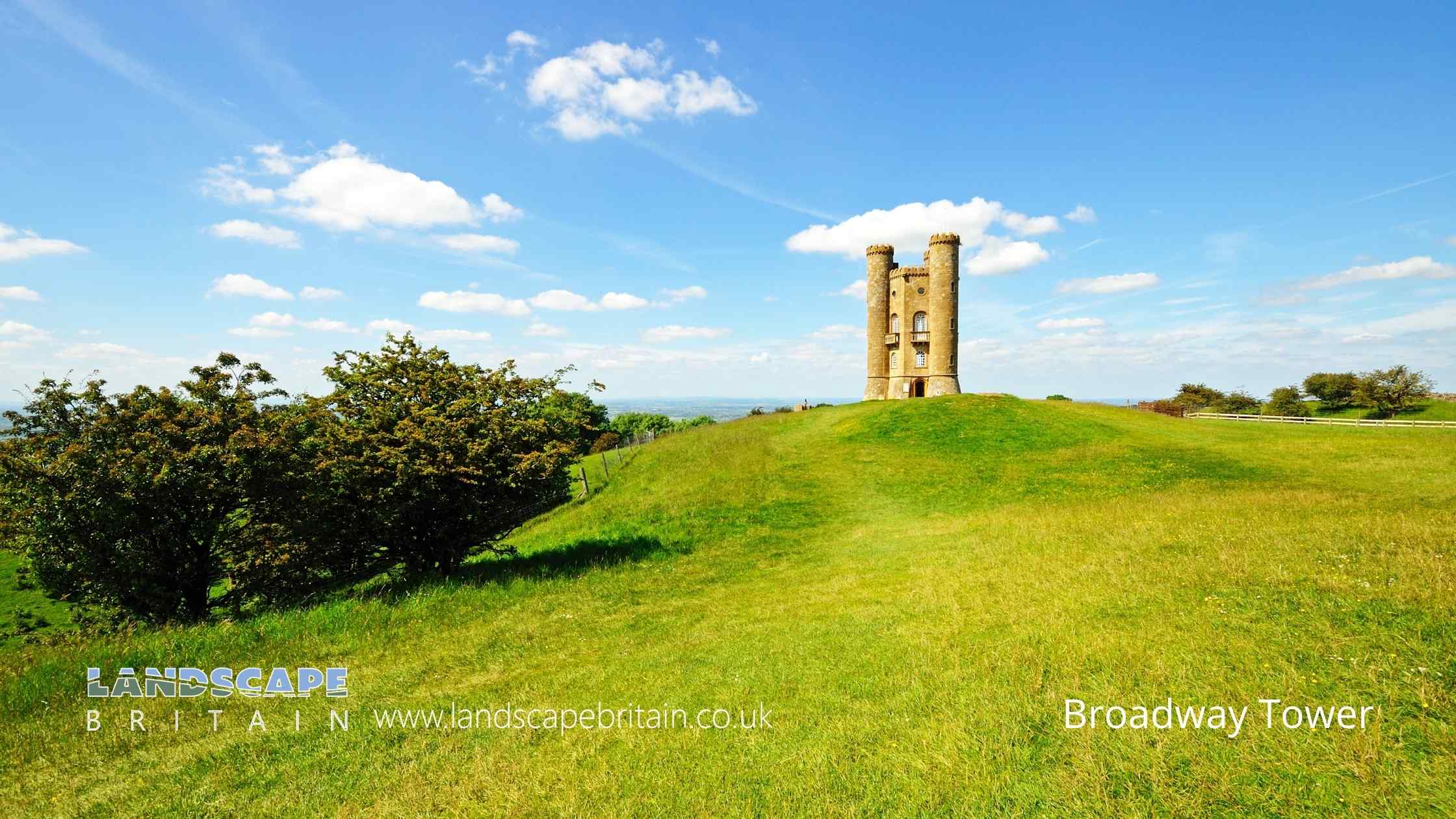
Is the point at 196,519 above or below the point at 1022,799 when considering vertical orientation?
above

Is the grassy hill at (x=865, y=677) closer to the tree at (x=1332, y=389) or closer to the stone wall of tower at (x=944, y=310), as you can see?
the stone wall of tower at (x=944, y=310)

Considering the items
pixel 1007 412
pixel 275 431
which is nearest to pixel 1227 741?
pixel 275 431

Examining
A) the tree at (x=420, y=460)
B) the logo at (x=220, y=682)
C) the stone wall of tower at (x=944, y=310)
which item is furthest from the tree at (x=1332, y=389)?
the logo at (x=220, y=682)

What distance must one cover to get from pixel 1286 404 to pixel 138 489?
83550 millimetres

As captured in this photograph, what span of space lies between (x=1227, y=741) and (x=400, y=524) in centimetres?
1563

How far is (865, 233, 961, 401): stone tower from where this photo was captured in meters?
47.6

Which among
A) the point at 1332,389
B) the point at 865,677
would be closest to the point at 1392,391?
the point at 1332,389

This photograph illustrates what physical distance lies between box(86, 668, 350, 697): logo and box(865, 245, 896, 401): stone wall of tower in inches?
1845

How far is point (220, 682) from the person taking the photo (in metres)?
8.38

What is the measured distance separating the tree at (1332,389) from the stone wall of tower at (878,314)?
43.2m

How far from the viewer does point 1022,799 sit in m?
4.55

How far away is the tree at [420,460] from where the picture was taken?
1306 centimetres

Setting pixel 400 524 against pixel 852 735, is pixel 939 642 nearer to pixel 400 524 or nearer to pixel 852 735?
pixel 852 735

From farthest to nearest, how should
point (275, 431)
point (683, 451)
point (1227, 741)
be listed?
point (683, 451) < point (275, 431) < point (1227, 741)
